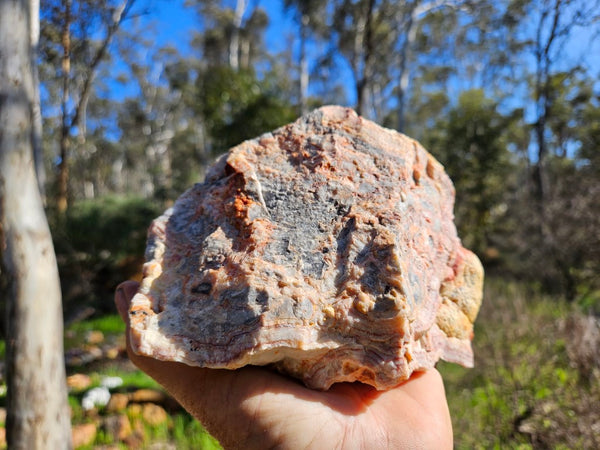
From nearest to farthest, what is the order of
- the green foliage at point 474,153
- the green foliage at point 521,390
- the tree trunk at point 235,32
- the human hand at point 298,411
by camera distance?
the human hand at point 298,411 < the green foliage at point 521,390 < the green foliage at point 474,153 < the tree trunk at point 235,32

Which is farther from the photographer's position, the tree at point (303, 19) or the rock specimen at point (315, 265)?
the tree at point (303, 19)

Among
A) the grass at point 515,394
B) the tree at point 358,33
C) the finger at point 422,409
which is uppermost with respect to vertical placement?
the tree at point 358,33

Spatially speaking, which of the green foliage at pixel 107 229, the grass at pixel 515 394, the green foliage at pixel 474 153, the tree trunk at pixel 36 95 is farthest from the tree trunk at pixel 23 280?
the green foliage at pixel 474 153

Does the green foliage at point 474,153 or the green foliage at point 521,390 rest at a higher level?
the green foliage at point 474,153

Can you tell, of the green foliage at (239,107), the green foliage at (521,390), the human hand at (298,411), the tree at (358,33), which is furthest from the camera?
the tree at (358,33)

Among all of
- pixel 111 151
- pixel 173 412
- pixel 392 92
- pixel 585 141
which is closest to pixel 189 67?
pixel 111 151

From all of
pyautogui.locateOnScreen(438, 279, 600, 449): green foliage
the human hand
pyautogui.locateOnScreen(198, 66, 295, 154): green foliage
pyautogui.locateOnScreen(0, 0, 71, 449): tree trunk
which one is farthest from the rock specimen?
pyautogui.locateOnScreen(198, 66, 295, 154): green foliage

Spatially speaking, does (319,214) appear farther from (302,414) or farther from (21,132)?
(21,132)

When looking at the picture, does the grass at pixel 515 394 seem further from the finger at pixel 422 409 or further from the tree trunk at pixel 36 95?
the tree trunk at pixel 36 95
